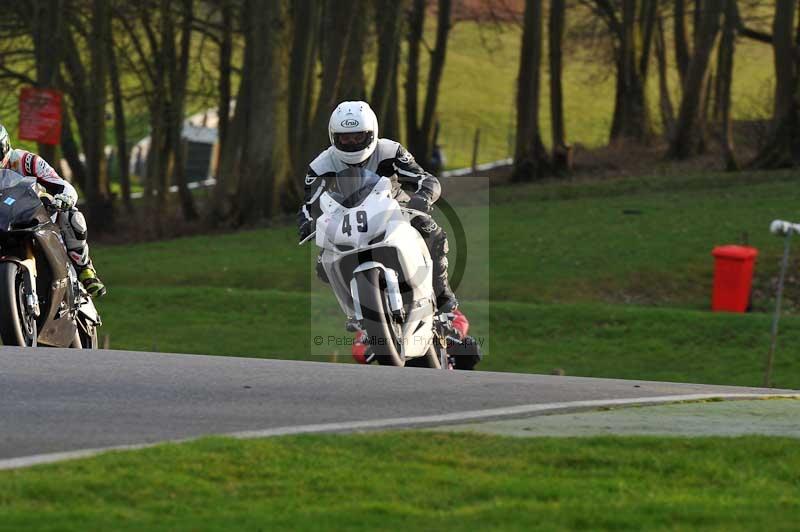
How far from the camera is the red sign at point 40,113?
84.2 feet

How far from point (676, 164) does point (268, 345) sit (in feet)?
73.2

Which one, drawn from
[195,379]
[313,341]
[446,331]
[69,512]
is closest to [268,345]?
[313,341]

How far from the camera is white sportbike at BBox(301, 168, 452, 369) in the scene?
11.1 m

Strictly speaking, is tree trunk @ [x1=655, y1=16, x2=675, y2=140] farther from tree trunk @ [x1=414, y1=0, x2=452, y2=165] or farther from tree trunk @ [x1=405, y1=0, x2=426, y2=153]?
tree trunk @ [x1=405, y1=0, x2=426, y2=153]

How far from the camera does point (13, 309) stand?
11.1 m

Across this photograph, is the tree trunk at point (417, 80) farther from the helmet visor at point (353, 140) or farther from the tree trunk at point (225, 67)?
the helmet visor at point (353, 140)

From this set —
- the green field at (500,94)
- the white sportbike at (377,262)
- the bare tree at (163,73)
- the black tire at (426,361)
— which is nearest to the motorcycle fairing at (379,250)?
the white sportbike at (377,262)

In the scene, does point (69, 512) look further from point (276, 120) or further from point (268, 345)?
point (276, 120)

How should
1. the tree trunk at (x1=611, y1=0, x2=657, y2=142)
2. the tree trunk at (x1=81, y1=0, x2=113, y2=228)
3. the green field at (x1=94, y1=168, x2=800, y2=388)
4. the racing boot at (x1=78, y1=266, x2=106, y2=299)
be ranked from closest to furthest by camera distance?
the racing boot at (x1=78, y1=266, x2=106, y2=299), the green field at (x1=94, y1=168, x2=800, y2=388), the tree trunk at (x1=81, y1=0, x2=113, y2=228), the tree trunk at (x1=611, y1=0, x2=657, y2=142)

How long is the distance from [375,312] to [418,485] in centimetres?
456

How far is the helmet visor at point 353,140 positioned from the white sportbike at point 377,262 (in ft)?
0.55

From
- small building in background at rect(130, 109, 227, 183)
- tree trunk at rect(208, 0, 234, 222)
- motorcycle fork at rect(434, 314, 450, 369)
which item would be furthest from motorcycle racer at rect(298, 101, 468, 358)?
small building in background at rect(130, 109, 227, 183)

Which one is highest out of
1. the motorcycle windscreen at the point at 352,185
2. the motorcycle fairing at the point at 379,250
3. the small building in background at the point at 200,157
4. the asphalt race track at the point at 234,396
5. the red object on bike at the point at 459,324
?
the motorcycle windscreen at the point at 352,185

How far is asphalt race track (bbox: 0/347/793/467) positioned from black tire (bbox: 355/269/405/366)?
0.76m
